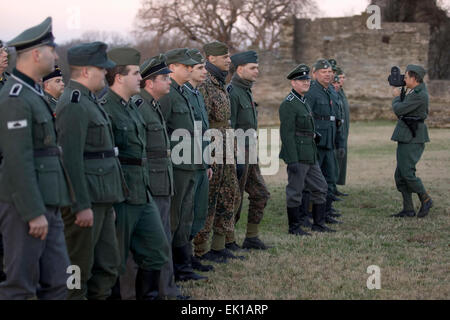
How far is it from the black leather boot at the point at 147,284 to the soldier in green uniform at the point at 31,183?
2.76ft

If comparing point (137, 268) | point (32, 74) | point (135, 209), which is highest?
point (32, 74)

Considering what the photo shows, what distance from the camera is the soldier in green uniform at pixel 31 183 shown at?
3.73m

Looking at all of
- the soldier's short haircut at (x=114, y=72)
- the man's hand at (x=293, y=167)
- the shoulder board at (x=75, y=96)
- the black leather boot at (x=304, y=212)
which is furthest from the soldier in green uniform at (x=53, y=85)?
the black leather boot at (x=304, y=212)

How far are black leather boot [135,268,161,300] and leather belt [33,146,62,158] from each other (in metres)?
1.21

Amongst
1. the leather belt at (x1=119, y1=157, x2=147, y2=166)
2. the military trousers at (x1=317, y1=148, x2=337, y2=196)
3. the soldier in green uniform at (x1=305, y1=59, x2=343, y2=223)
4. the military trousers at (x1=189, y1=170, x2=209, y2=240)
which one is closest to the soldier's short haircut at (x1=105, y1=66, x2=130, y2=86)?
the leather belt at (x1=119, y1=157, x2=147, y2=166)

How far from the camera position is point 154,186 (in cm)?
496

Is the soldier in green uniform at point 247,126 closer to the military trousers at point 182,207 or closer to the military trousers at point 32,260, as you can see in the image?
the military trousers at point 182,207

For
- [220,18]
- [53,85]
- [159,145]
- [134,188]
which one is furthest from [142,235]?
[220,18]

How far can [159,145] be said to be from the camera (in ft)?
16.5

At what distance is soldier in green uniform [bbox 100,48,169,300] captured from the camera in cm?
460

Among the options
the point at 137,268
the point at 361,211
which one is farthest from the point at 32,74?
the point at 361,211

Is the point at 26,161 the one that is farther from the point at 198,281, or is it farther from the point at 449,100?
the point at 449,100

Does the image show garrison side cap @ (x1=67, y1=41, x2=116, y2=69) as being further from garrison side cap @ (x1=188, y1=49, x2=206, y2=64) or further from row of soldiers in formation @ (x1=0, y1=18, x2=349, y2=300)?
garrison side cap @ (x1=188, y1=49, x2=206, y2=64)
